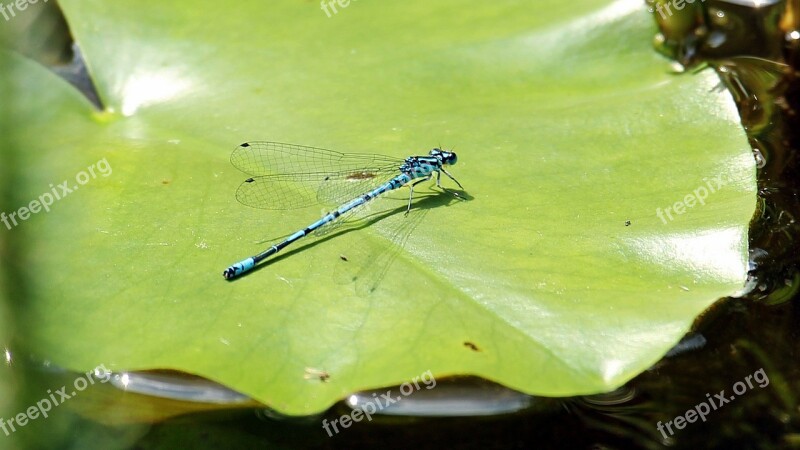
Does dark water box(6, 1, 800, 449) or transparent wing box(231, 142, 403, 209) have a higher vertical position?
transparent wing box(231, 142, 403, 209)

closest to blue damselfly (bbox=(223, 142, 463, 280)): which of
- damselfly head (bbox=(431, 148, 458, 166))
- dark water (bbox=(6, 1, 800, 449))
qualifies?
damselfly head (bbox=(431, 148, 458, 166))

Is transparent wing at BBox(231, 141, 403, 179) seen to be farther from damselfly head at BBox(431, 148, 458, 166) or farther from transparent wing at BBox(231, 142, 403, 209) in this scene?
damselfly head at BBox(431, 148, 458, 166)

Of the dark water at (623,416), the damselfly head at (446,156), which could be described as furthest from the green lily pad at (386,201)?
the dark water at (623,416)

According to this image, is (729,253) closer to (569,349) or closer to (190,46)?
(569,349)

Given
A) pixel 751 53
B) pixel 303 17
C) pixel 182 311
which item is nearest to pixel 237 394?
pixel 182 311

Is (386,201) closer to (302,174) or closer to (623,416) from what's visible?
(302,174)

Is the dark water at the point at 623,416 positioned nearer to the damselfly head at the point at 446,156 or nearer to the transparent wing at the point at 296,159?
the transparent wing at the point at 296,159

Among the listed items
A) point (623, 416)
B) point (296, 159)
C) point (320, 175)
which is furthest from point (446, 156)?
point (623, 416)
